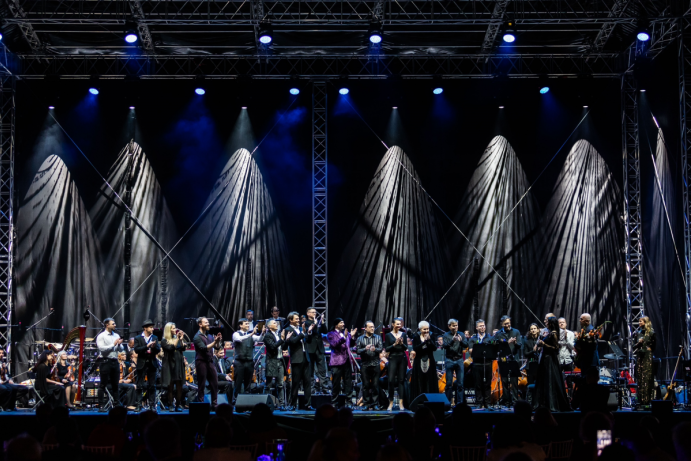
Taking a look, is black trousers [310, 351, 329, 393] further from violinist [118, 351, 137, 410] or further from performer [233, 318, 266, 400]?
violinist [118, 351, 137, 410]

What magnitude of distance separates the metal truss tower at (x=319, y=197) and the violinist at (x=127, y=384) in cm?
442

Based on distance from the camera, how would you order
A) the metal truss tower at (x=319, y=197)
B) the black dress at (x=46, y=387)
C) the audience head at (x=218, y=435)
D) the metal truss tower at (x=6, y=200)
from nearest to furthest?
the audience head at (x=218, y=435)
the black dress at (x=46, y=387)
the metal truss tower at (x=6, y=200)
the metal truss tower at (x=319, y=197)

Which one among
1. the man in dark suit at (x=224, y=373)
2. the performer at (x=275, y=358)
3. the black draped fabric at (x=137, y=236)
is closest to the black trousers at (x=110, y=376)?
the man in dark suit at (x=224, y=373)

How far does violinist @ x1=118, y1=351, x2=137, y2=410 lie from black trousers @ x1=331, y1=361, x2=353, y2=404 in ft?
11.7

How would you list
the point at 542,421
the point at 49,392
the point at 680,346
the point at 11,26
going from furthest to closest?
1. the point at 11,26
2. the point at 680,346
3. the point at 49,392
4. the point at 542,421

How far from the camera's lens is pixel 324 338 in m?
12.6

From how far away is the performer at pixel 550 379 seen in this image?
11336 millimetres

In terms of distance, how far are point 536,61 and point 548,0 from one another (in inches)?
77.3

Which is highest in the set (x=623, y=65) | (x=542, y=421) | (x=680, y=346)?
(x=623, y=65)

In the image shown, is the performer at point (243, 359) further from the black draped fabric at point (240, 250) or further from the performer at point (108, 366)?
the black draped fabric at point (240, 250)

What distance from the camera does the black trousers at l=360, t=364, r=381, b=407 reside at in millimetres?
12383

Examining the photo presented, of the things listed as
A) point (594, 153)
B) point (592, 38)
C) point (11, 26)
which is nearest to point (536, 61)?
point (592, 38)

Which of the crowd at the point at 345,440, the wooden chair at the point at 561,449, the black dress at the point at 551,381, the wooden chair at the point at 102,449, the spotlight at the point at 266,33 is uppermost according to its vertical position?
the spotlight at the point at 266,33

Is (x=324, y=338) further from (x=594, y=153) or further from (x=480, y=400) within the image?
(x=594, y=153)
